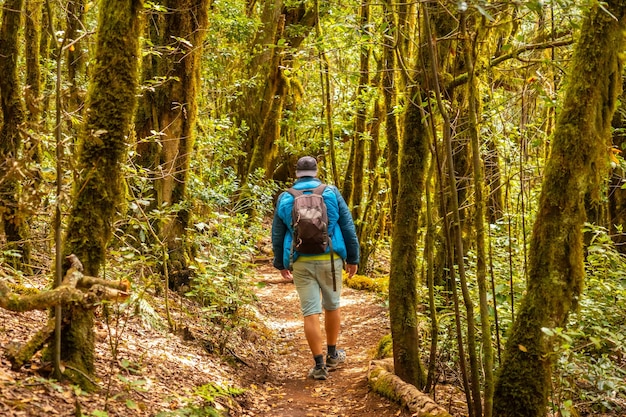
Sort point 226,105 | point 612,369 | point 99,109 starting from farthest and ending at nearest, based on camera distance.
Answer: point 226,105 → point 612,369 → point 99,109

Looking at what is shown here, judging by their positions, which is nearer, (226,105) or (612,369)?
(612,369)

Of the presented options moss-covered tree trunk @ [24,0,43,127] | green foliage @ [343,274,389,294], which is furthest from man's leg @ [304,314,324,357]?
green foliage @ [343,274,389,294]

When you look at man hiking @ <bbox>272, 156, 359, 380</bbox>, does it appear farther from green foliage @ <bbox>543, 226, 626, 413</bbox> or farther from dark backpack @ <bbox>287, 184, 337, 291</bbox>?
green foliage @ <bbox>543, 226, 626, 413</bbox>

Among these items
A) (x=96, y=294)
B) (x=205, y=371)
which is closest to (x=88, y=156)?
(x=96, y=294)

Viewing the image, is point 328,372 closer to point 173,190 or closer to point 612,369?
point 612,369

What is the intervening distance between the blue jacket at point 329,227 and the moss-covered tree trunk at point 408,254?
983 millimetres

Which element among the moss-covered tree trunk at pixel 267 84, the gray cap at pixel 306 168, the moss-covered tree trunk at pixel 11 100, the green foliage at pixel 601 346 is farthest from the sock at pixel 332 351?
the moss-covered tree trunk at pixel 267 84

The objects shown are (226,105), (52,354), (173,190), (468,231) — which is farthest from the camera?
(226,105)

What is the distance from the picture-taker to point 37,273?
7617 mm

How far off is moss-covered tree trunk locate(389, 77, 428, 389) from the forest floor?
518 millimetres

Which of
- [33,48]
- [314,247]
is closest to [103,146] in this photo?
[314,247]

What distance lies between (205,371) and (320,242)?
191cm

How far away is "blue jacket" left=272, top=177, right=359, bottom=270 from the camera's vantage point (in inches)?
267

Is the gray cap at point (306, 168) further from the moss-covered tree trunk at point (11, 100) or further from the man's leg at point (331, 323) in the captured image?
the moss-covered tree trunk at point (11, 100)
